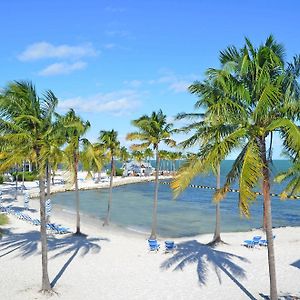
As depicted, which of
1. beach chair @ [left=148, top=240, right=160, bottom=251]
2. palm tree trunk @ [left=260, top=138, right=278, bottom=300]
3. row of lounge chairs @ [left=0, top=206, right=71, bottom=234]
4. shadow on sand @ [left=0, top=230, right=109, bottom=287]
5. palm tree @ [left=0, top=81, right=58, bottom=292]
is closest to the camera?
palm tree trunk @ [left=260, top=138, right=278, bottom=300]

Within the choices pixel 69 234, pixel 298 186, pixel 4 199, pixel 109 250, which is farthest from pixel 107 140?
pixel 4 199

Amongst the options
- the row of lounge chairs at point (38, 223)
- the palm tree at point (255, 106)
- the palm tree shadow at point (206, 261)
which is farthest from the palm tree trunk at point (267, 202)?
the row of lounge chairs at point (38, 223)

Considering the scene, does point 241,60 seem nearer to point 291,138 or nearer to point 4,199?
point 291,138

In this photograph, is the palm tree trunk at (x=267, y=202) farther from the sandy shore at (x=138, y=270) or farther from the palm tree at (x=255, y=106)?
the sandy shore at (x=138, y=270)

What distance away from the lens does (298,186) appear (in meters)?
20.2

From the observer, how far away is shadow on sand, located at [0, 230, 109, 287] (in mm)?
20141

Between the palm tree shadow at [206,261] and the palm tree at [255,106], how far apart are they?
4.88 metres

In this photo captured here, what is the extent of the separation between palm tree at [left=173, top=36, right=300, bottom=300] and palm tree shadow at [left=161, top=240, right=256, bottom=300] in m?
4.88

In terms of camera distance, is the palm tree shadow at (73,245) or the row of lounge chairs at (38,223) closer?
→ the palm tree shadow at (73,245)

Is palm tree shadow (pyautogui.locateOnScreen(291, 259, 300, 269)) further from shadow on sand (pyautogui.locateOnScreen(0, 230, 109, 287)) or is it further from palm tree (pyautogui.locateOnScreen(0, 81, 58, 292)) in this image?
palm tree (pyautogui.locateOnScreen(0, 81, 58, 292))

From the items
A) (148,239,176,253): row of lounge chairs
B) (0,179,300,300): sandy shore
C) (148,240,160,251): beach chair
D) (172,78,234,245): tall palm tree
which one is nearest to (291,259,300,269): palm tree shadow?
(0,179,300,300): sandy shore

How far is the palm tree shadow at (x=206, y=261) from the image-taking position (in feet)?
55.0

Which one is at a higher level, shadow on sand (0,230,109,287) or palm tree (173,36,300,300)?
palm tree (173,36,300,300)

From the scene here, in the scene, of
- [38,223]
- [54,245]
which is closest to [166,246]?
[54,245]
